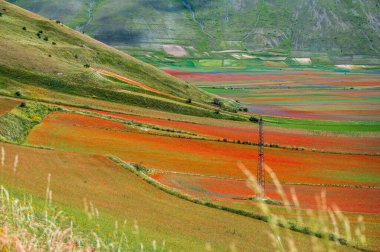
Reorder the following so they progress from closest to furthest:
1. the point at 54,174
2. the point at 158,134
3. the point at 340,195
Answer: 1. the point at 54,174
2. the point at 340,195
3. the point at 158,134

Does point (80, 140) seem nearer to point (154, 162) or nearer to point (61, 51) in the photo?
point (154, 162)

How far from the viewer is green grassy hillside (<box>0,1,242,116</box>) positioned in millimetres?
93375

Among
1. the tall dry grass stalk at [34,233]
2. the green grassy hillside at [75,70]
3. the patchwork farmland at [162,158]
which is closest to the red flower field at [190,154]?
the patchwork farmland at [162,158]

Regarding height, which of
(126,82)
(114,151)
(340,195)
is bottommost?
(340,195)

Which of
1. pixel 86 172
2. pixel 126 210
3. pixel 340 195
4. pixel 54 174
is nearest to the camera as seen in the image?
pixel 126 210

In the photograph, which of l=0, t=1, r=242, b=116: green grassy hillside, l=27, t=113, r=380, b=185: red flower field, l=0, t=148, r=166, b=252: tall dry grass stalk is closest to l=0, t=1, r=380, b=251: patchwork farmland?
l=0, t=148, r=166, b=252: tall dry grass stalk

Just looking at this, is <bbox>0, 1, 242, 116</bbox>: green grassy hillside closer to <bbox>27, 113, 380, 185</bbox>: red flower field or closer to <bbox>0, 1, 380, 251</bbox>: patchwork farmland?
<bbox>0, 1, 380, 251</bbox>: patchwork farmland

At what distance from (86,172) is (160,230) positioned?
43.8ft

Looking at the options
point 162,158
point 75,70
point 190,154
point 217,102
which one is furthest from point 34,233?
point 217,102

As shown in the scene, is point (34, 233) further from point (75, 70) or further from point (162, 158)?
point (75, 70)

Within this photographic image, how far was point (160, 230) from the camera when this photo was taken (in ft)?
89.4

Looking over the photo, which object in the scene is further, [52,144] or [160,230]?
[52,144]

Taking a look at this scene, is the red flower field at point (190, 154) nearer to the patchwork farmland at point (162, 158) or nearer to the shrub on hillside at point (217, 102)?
the patchwork farmland at point (162, 158)

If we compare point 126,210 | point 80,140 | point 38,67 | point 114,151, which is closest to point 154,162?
point 114,151
